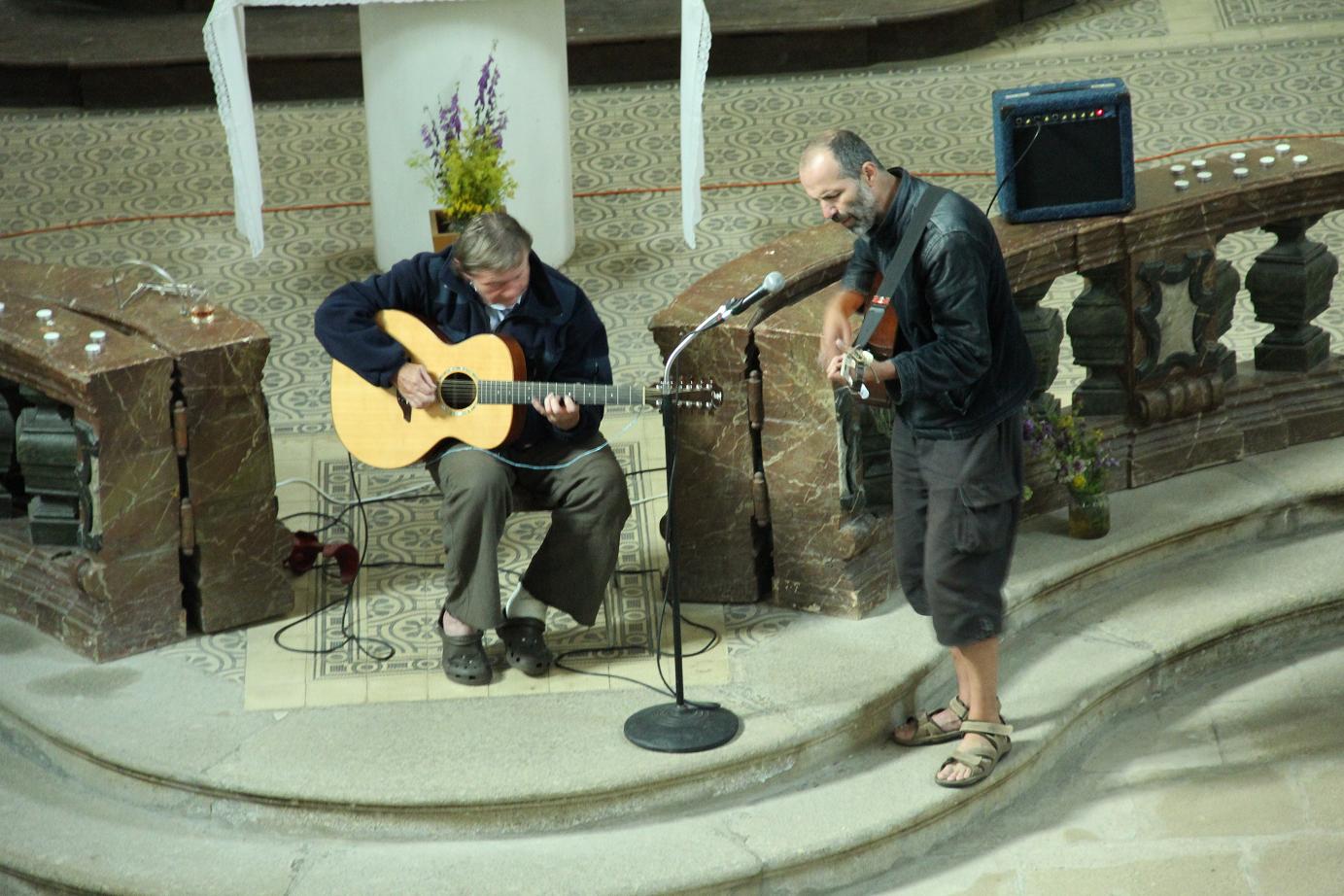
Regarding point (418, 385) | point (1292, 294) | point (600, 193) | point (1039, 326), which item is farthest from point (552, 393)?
point (600, 193)

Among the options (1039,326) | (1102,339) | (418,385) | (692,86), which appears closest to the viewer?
(418,385)

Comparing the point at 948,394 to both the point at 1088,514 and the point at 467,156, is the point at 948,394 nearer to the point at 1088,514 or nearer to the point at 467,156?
the point at 1088,514

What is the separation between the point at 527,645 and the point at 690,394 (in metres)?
0.92

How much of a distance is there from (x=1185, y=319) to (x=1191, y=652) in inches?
41.5

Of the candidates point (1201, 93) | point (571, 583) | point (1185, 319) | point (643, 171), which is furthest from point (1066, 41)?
point (571, 583)

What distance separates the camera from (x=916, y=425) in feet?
15.1

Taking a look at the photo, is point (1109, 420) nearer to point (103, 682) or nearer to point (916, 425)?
point (916, 425)

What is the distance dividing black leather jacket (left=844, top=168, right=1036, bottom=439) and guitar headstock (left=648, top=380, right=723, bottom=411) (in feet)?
1.45

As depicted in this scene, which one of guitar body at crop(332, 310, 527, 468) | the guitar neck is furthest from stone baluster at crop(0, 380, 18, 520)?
the guitar neck

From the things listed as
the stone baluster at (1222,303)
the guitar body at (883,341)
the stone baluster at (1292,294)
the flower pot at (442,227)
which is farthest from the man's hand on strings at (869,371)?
the flower pot at (442,227)

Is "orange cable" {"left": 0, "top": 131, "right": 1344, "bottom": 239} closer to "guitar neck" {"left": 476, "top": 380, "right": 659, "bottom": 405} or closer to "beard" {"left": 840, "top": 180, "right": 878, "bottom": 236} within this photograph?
"guitar neck" {"left": 476, "top": 380, "right": 659, "bottom": 405}

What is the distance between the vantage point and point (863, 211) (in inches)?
172

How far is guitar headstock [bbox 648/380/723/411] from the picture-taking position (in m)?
4.53

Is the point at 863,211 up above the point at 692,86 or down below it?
below
